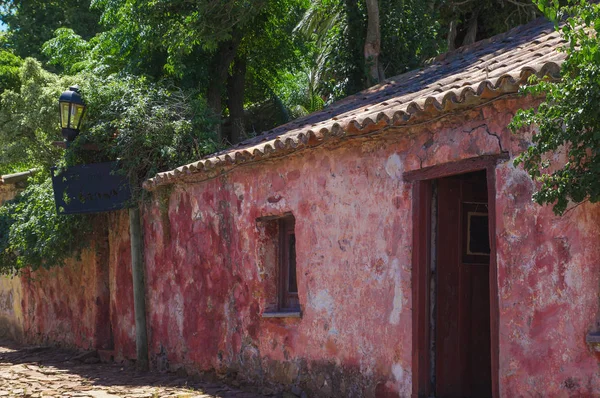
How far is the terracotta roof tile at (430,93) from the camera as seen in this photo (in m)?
6.81

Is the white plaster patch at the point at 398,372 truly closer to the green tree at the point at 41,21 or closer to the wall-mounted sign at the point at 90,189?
the wall-mounted sign at the point at 90,189

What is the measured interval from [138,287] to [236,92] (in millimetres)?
5348

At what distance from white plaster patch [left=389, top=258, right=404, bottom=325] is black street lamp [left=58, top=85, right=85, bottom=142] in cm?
656

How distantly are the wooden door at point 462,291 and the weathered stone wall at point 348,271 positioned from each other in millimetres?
344

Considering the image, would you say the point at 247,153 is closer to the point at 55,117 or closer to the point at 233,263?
the point at 233,263

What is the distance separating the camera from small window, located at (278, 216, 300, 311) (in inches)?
398

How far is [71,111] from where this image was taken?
12.8 meters

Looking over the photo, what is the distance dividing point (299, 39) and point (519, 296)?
11424 mm

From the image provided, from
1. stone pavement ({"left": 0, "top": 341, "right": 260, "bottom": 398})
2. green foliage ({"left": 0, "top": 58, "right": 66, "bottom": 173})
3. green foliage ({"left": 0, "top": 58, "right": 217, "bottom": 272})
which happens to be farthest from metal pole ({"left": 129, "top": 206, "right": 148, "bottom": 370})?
green foliage ({"left": 0, "top": 58, "right": 66, "bottom": 173})

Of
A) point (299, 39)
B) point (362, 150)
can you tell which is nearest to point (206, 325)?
point (362, 150)

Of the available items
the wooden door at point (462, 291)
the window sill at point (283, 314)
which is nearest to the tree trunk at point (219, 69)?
the window sill at point (283, 314)

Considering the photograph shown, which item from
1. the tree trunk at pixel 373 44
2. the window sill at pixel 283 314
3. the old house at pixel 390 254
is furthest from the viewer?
Answer: the tree trunk at pixel 373 44

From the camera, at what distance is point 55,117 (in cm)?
1700

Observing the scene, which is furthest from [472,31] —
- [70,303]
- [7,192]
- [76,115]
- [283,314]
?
[7,192]
